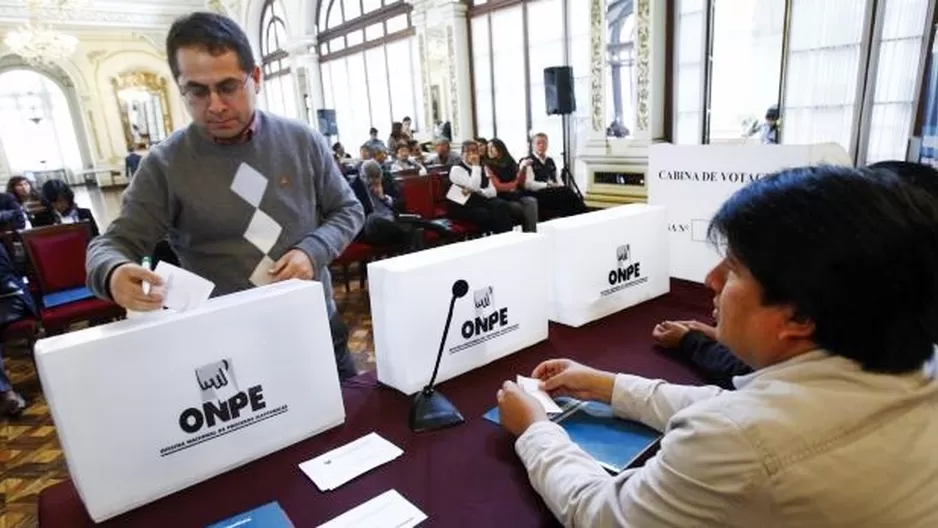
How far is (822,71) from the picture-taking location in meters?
4.48

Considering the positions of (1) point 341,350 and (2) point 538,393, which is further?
(1) point 341,350

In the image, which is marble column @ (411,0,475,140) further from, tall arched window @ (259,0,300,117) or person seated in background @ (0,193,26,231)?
person seated in background @ (0,193,26,231)

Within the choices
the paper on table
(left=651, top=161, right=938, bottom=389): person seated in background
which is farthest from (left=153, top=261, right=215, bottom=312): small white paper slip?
the paper on table

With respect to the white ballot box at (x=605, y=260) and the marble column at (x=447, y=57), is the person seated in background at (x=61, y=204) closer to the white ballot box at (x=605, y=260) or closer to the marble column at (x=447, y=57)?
the white ballot box at (x=605, y=260)

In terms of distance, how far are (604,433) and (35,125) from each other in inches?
662

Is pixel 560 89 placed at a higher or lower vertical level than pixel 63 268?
higher

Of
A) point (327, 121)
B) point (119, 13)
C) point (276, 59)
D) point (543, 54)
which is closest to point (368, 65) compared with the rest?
point (327, 121)

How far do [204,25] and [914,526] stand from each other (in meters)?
1.29

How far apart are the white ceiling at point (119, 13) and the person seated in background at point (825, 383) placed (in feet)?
46.5

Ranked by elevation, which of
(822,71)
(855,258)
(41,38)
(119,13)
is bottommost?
(855,258)

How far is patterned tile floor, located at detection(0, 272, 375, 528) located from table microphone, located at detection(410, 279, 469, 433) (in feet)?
5.88

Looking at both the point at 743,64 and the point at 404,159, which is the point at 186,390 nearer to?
the point at 743,64

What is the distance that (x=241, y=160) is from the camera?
1180 mm

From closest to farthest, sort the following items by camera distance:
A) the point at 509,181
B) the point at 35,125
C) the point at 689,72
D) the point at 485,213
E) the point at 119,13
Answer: the point at 485,213, the point at 689,72, the point at 509,181, the point at 119,13, the point at 35,125
